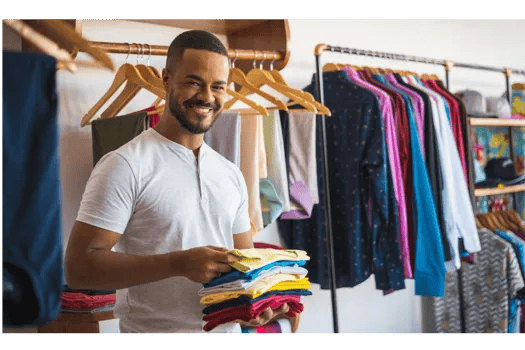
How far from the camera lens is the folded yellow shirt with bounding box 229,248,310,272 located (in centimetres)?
127

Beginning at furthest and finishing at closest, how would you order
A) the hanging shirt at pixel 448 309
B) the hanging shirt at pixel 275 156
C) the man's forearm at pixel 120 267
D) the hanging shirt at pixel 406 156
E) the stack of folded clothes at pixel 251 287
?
the hanging shirt at pixel 448 309 < the hanging shirt at pixel 406 156 < the hanging shirt at pixel 275 156 < the stack of folded clothes at pixel 251 287 < the man's forearm at pixel 120 267

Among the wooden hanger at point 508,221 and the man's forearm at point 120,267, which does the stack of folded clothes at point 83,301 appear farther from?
the wooden hanger at point 508,221

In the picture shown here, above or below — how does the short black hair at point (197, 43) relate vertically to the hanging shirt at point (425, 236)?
above

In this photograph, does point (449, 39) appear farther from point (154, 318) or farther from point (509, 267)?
point (154, 318)

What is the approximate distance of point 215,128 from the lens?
1866mm

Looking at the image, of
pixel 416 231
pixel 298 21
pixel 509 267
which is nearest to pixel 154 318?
pixel 416 231

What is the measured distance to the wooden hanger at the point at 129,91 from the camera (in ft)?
5.93

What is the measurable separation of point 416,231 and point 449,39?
5.08 ft

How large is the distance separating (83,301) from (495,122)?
7.02 ft

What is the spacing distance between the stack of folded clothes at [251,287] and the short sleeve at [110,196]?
22 cm

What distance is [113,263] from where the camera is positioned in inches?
46.6

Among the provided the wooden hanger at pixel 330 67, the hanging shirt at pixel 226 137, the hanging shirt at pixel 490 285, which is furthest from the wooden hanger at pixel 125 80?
the hanging shirt at pixel 490 285

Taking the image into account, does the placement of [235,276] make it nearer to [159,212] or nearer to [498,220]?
[159,212]

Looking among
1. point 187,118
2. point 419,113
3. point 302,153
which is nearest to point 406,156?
point 419,113
